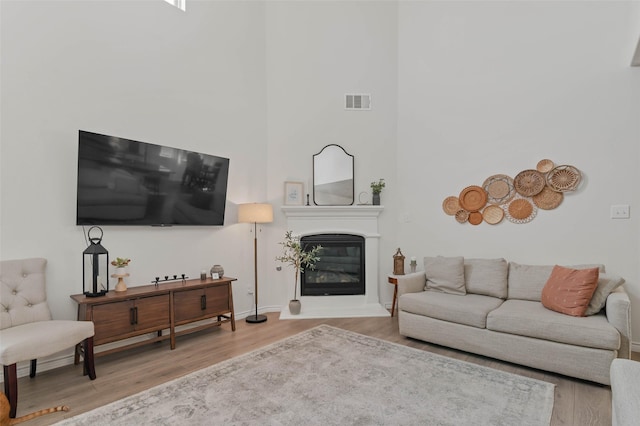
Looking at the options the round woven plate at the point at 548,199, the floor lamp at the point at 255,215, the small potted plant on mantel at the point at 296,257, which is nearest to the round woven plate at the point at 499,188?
the round woven plate at the point at 548,199

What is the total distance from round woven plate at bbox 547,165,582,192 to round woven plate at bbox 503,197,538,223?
0.30 m

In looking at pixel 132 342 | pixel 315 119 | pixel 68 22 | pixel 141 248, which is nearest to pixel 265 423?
pixel 132 342

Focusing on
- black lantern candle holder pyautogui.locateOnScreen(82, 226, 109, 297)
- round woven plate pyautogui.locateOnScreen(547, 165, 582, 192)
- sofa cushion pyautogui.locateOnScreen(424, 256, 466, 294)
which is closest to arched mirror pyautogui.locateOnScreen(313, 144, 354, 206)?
sofa cushion pyautogui.locateOnScreen(424, 256, 466, 294)

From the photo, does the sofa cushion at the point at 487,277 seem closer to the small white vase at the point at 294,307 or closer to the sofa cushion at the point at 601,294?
the sofa cushion at the point at 601,294

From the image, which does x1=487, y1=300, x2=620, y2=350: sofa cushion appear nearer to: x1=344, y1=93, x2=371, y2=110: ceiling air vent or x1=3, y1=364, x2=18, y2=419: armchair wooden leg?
x1=344, y1=93, x2=371, y2=110: ceiling air vent

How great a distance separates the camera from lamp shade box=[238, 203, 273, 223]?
169 inches

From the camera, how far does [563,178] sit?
12.3ft

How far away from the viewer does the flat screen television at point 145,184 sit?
10.1ft

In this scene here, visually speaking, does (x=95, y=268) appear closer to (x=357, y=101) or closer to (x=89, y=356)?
(x=89, y=356)

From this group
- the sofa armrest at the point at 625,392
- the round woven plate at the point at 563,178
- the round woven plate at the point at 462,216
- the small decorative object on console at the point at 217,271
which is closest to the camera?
the sofa armrest at the point at 625,392

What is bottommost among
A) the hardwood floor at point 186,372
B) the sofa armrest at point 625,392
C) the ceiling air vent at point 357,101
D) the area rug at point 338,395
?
the hardwood floor at point 186,372

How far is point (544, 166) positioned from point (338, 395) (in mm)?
3282

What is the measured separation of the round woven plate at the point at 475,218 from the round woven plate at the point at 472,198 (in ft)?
0.17

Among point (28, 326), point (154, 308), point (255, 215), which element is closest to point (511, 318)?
point (255, 215)
